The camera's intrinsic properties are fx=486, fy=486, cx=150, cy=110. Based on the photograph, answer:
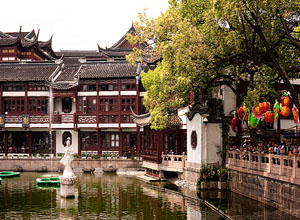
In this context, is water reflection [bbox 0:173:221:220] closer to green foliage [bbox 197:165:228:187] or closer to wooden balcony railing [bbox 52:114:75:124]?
green foliage [bbox 197:165:228:187]

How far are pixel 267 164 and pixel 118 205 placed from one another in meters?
7.05

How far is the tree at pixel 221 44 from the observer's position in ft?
62.1

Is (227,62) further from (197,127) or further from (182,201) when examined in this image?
(182,201)

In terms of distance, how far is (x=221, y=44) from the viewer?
21.5m

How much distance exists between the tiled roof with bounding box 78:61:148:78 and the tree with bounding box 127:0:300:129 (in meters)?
17.9

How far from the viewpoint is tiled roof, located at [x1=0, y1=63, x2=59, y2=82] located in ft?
143

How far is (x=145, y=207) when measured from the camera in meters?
21.5

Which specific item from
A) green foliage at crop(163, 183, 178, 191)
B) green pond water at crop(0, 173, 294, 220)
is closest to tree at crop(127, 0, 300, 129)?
green pond water at crop(0, 173, 294, 220)

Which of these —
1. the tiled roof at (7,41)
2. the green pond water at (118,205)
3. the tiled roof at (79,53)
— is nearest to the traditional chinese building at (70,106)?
the tiled roof at (7,41)

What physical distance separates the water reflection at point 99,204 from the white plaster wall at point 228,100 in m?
5.53

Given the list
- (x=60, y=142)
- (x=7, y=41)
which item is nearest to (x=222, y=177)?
(x=60, y=142)

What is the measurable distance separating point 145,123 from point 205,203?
42.0ft

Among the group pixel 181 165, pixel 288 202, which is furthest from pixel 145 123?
pixel 288 202

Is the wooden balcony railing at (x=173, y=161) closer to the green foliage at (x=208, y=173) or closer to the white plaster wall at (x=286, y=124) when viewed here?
the green foliage at (x=208, y=173)
